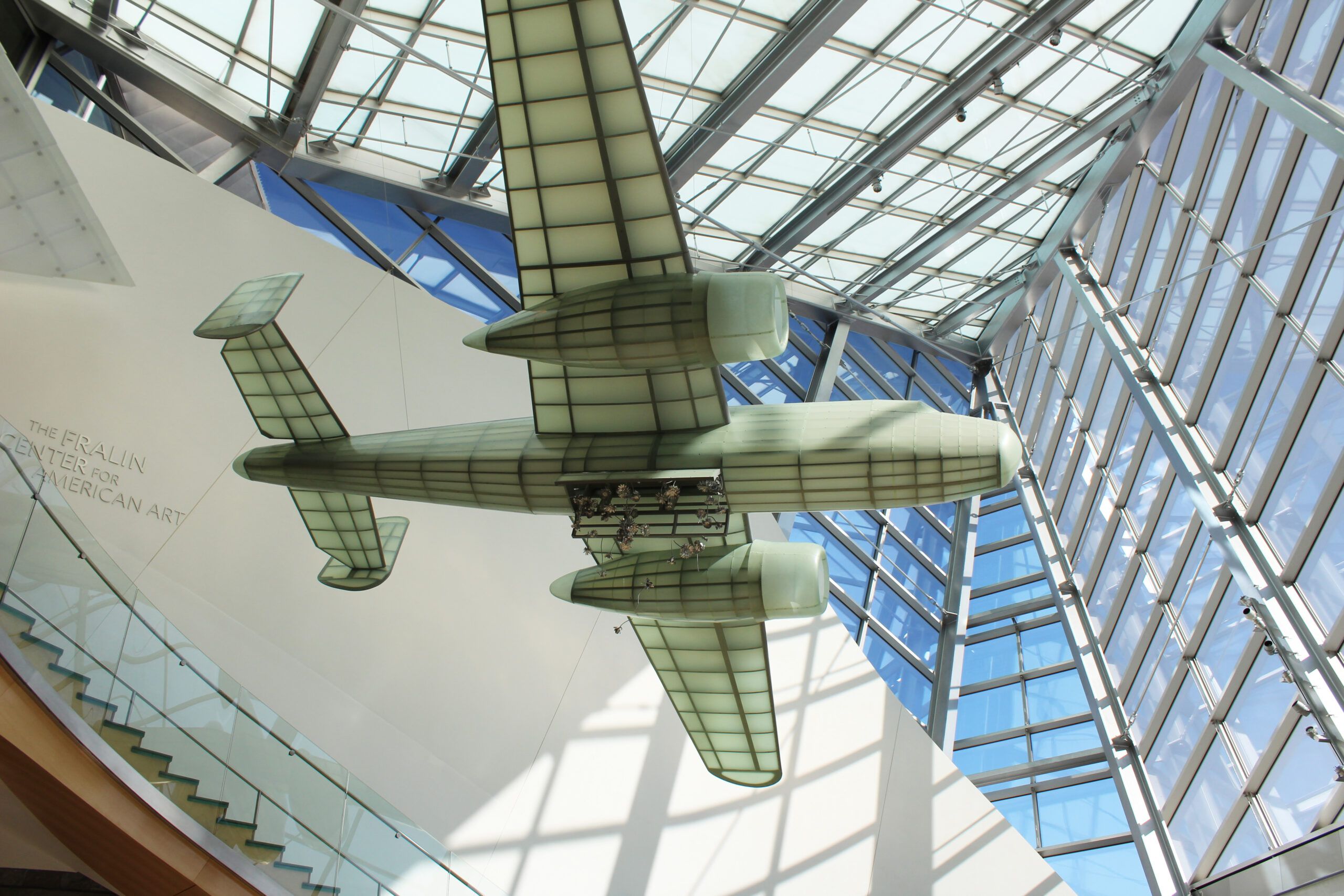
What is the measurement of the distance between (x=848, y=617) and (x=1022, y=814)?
664 centimetres

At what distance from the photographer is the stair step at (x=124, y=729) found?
796 cm

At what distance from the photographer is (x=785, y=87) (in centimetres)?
1867

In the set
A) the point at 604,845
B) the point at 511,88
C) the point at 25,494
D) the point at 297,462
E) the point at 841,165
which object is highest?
the point at 841,165

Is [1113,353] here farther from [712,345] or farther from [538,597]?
[712,345]

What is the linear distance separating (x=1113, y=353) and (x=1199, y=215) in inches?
153

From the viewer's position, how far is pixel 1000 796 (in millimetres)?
21922

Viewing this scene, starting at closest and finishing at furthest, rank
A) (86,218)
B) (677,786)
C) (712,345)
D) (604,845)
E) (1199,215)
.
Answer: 1. (712,345)
2. (86,218)
3. (604,845)
4. (677,786)
5. (1199,215)

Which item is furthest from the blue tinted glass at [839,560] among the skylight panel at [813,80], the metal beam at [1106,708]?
the skylight panel at [813,80]

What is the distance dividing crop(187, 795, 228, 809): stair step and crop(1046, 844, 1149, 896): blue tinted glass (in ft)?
58.2

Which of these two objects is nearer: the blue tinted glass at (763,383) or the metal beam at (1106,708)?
the metal beam at (1106,708)

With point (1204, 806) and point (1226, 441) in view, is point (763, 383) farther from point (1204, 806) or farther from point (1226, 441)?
point (1204, 806)

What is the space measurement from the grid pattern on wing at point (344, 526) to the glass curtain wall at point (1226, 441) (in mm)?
15049

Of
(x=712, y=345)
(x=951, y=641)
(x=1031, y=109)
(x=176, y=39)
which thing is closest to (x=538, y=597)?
(x=712, y=345)

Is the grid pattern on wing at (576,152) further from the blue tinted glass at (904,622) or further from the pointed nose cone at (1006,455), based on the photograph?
the blue tinted glass at (904,622)
